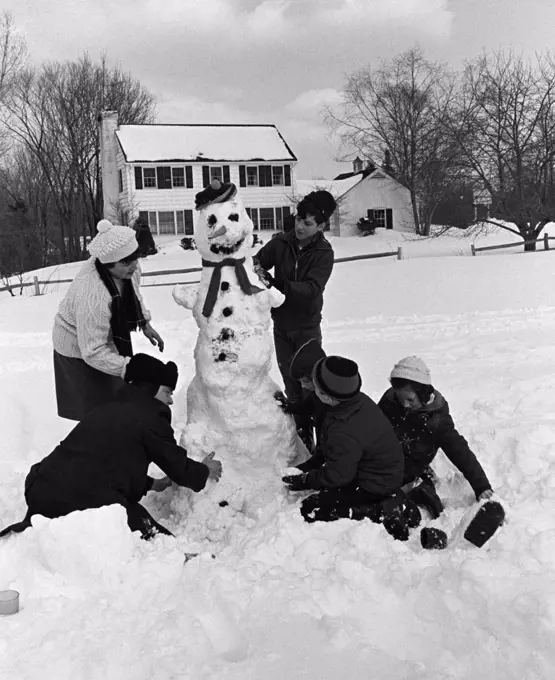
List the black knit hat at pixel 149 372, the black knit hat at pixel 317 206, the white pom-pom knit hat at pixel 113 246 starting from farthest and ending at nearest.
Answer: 1. the black knit hat at pixel 317 206
2. the white pom-pom knit hat at pixel 113 246
3. the black knit hat at pixel 149 372

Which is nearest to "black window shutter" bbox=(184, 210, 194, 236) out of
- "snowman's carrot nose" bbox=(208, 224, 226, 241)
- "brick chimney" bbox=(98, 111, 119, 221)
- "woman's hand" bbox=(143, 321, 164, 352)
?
"brick chimney" bbox=(98, 111, 119, 221)

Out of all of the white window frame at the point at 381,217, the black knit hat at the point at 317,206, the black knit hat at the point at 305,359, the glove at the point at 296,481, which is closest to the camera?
the glove at the point at 296,481

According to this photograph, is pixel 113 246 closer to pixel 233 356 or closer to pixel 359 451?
pixel 233 356

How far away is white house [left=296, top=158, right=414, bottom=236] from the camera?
34.5 metres

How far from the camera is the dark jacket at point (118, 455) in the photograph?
337cm

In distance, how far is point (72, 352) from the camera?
409 centimetres

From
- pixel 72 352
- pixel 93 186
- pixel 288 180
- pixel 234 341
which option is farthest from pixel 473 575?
pixel 93 186

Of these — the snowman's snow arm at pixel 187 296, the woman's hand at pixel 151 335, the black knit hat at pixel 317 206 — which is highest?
the black knit hat at pixel 317 206

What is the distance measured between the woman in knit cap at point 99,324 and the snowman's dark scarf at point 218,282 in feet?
1.52

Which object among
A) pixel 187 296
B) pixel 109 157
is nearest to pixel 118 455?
pixel 187 296

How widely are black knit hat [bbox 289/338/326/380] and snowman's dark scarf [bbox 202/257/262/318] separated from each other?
2.13ft

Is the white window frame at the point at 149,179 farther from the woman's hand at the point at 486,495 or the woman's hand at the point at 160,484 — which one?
the woman's hand at the point at 486,495

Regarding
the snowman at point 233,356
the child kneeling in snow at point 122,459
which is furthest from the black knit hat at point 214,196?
the child kneeling in snow at point 122,459

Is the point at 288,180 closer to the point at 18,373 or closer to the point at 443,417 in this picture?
the point at 18,373
